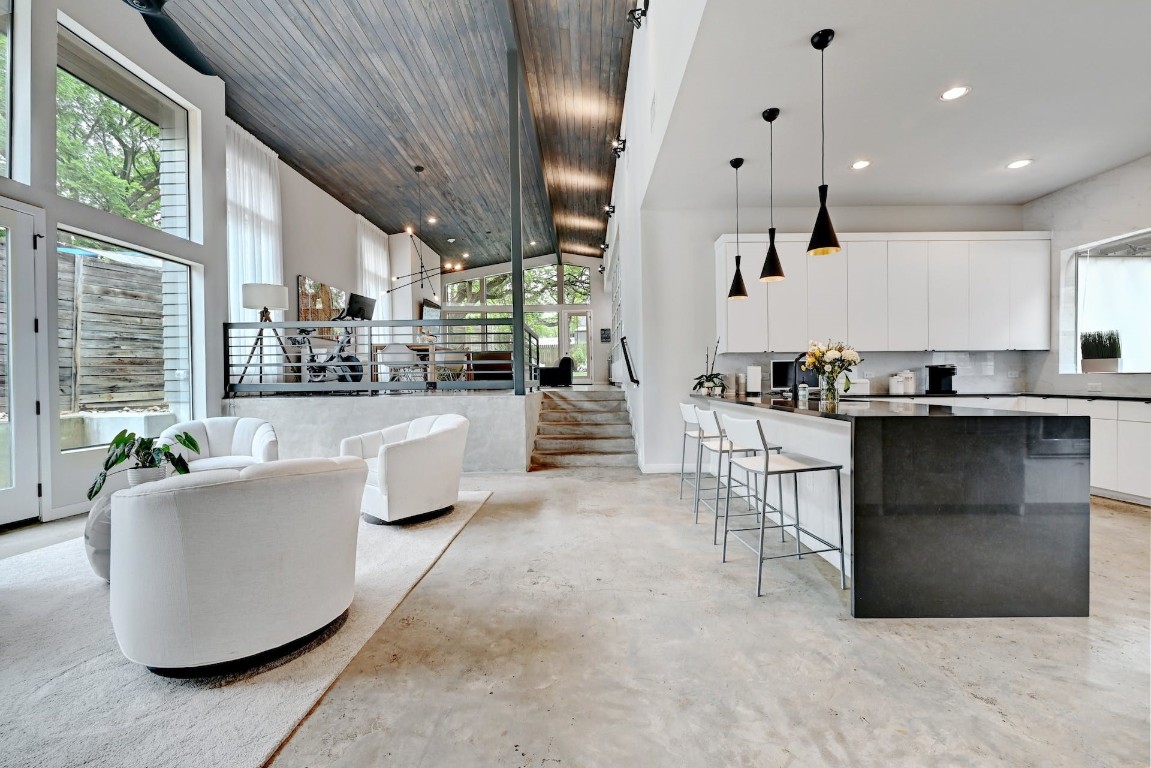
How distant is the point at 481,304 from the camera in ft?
46.3

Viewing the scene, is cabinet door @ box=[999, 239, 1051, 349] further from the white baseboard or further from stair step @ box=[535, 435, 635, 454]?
stair step @ box=[535, 435, 635, 454]

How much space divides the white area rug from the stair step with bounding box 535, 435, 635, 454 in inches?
142

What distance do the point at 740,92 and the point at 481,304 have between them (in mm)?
11595

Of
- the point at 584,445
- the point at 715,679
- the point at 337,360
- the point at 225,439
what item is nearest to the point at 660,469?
the point at 584,445

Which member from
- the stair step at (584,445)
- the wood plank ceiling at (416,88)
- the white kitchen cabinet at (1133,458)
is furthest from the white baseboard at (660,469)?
the wood plank ceiling at (416,88)

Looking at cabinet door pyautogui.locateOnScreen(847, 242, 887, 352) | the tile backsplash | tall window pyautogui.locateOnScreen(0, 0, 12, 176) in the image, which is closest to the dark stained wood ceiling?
cabinet door pyautogui.locateOnScreen(847, 242, 887, 352)

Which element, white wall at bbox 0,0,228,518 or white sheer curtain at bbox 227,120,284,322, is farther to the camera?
white sheer curtain at bbox 227,120,284,322

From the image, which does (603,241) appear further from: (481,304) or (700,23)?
(700,23)

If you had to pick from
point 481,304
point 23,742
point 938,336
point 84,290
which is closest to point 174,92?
point 84,290

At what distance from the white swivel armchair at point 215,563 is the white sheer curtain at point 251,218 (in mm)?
5363

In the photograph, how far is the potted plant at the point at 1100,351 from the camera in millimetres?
4609

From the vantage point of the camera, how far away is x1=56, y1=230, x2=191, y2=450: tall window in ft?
13.7

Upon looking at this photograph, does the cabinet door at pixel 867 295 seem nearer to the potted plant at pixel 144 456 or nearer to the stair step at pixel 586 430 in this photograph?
the stair step at pixel 586 430

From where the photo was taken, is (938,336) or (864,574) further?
(938,336)
